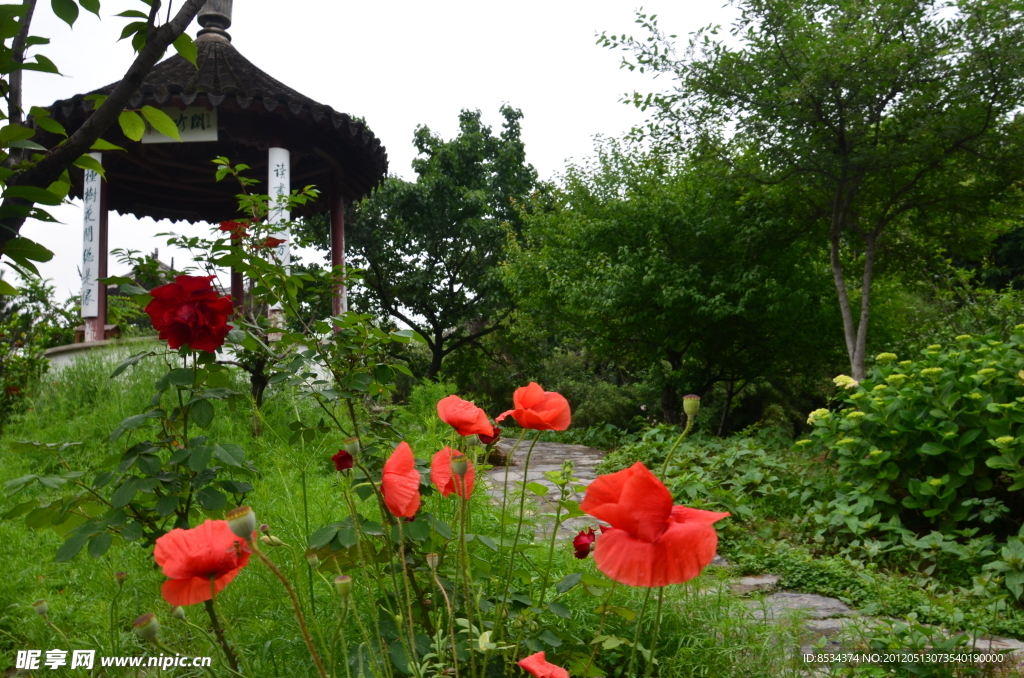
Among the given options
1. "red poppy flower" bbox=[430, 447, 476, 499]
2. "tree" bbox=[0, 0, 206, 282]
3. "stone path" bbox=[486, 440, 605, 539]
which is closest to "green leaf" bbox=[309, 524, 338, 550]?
"red poppy flower" bbox=[430, 447, 476, 499]

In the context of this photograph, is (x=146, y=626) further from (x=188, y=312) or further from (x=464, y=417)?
(x=188, y=312)

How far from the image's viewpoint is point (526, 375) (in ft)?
44.8

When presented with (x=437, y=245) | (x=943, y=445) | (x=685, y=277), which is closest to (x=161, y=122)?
(x=943, y=445)

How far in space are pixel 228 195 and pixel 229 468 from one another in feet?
26.1

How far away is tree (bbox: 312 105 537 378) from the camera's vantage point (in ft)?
44.0

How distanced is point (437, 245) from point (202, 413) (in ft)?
40.6

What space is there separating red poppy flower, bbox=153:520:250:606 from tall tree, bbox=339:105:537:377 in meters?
12.3

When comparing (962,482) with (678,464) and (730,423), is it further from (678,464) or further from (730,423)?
(730,423)

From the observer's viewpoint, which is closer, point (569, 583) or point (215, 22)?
point (569, 583)

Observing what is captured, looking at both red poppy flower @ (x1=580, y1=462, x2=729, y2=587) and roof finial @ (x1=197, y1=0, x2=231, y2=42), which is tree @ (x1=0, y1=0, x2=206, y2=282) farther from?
roof finial @ (x1=197, y1=0, x2=231, y2=42)

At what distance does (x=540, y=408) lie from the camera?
1.10 metres

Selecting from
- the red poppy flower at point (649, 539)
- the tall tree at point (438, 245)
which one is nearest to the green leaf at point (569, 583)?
the red poppy flower at point (649, 539)

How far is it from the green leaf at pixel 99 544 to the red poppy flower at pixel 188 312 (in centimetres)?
39

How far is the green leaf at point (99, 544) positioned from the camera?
4.10ft
